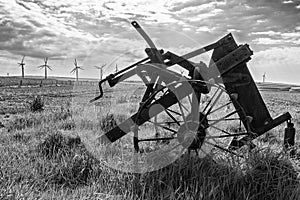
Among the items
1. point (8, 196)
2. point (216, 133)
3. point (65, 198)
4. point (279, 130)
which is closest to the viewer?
point (8, 196)

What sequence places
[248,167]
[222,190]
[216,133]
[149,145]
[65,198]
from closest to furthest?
1. [65,198]
2. [222,190]
3. [248,167]
4. [149,145]
5. [216,133]

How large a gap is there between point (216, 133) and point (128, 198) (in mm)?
3825

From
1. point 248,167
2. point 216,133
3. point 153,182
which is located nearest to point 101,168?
point 153,182

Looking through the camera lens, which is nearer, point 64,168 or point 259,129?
point 64,168

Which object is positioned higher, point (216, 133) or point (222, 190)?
point (222, 190)

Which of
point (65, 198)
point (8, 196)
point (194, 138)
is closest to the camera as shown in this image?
point (8, 196)

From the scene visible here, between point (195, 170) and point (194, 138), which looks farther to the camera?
point (194, 138)

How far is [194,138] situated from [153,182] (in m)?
1.07

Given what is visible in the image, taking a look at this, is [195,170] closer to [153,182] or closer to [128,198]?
[153,182]

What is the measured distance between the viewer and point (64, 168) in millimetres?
3789

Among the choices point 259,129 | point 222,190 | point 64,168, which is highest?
point 259,129

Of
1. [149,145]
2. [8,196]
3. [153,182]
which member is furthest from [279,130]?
[8,196]

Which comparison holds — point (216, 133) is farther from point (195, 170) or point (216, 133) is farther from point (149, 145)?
point (195, 170)

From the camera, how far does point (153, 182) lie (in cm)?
332
